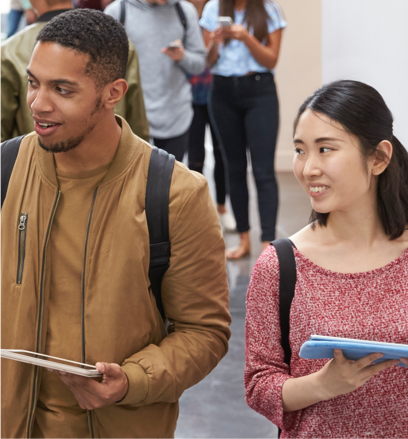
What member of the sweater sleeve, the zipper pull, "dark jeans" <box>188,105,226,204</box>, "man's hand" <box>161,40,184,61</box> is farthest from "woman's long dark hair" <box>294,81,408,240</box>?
"dark jeans" <box>188,105,226,204</box>

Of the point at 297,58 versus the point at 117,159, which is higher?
the point at 117,159

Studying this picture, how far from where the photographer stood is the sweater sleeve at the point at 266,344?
153 cm

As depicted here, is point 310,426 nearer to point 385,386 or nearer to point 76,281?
point 385,386

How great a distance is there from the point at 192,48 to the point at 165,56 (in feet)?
0.73

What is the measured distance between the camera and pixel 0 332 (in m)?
1.56

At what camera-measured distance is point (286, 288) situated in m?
1.53

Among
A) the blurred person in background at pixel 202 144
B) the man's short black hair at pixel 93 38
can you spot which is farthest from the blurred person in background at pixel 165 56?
the man's short black hair at pixel 93 38

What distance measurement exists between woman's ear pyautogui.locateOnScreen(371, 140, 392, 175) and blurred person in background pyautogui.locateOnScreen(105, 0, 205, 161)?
2294mm

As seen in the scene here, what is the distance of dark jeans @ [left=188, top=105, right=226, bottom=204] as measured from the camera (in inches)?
227

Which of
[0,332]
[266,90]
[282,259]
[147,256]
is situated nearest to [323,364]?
[282,259]

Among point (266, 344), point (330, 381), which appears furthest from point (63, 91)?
point (330, 381)

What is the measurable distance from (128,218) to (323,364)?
1.86 ft

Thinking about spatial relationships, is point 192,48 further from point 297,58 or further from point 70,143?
point 297,58

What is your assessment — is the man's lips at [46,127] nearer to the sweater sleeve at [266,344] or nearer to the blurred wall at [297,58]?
the sweater sleeve at [266,344]
